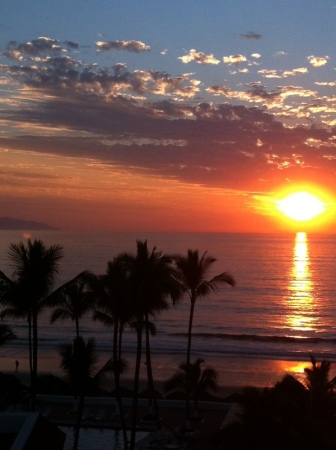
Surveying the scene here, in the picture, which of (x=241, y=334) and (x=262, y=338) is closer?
(x=262, y=338)

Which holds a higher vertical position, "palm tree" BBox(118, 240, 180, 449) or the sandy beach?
"palm tree" BBox(118, 240, 180, 449)

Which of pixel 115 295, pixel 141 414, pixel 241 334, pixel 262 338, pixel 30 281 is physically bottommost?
pixel 141 414

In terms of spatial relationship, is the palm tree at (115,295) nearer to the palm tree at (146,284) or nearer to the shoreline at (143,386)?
the palm tree at (146,284)

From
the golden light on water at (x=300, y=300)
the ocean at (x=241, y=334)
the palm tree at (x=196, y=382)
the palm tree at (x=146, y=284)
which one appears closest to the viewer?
the palm tree at (x=146, y=284)

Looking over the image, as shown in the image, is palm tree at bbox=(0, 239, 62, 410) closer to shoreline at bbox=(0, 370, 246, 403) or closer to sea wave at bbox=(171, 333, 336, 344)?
shoreline at bbox=(0, 370, 246, 403)

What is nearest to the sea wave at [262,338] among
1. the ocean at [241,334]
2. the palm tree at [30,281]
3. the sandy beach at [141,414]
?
the ocean at [241,334]

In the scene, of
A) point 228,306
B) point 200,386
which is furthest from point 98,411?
point 228,306

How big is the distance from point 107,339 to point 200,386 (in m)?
32.4

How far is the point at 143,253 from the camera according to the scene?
2012 centimetres

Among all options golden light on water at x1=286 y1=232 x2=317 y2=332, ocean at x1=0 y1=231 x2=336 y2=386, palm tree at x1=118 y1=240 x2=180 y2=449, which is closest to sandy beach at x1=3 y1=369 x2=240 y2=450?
palm tree at x1=118 y1=240 x2=180 y2=449

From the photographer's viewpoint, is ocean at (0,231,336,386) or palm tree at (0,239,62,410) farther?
ocean at (0,231,336,386)

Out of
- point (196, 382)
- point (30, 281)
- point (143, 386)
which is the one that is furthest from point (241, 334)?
point (30, 281)

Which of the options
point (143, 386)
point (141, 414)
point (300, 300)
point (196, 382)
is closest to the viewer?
point (141, 414)

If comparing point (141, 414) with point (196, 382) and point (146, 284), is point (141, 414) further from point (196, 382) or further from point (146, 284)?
point (146, 284)
